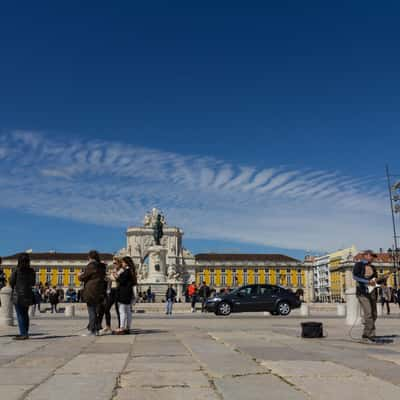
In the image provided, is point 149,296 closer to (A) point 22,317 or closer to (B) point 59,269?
(A) point 22,317

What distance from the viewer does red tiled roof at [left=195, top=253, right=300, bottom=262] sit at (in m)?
133

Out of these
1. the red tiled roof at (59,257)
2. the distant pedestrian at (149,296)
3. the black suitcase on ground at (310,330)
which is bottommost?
the black suitcase on ground at (310,330)

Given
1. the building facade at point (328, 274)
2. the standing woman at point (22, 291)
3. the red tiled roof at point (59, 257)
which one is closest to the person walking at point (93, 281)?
the standing woman at point (22, 291)

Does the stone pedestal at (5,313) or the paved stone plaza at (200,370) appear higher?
the stone pedestal at (5,313)

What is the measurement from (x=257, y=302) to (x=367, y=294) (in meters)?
14.4

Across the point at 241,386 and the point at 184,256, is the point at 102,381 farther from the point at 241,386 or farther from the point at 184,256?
the point at 184,256

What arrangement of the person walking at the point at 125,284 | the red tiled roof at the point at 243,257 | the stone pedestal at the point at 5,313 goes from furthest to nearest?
the red tiled roof at the point at 243,257, the stone pedestal at the point at 5,313, the person walking at the point at 125,284

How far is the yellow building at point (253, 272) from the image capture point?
130 meters

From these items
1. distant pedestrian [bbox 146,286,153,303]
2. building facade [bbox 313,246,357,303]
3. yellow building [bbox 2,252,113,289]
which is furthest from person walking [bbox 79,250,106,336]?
building facade [bbox 313,246,357,303]

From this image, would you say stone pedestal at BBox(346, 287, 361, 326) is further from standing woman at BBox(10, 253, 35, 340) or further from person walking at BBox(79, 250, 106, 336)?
standing woman at BBox(10, 253, 35, 340)

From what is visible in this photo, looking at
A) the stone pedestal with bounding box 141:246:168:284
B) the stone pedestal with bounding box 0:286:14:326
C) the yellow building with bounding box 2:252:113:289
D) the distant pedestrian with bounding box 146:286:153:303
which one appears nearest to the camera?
the stone pedestal with bounding box 0:286:14:326

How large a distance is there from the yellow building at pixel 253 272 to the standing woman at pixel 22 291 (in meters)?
119

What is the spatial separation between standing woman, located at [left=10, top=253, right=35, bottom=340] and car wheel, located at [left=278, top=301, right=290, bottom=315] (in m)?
14.9

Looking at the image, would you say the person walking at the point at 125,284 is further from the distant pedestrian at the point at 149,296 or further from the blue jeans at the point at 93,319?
the distant pedestrian at the point at 149,296
